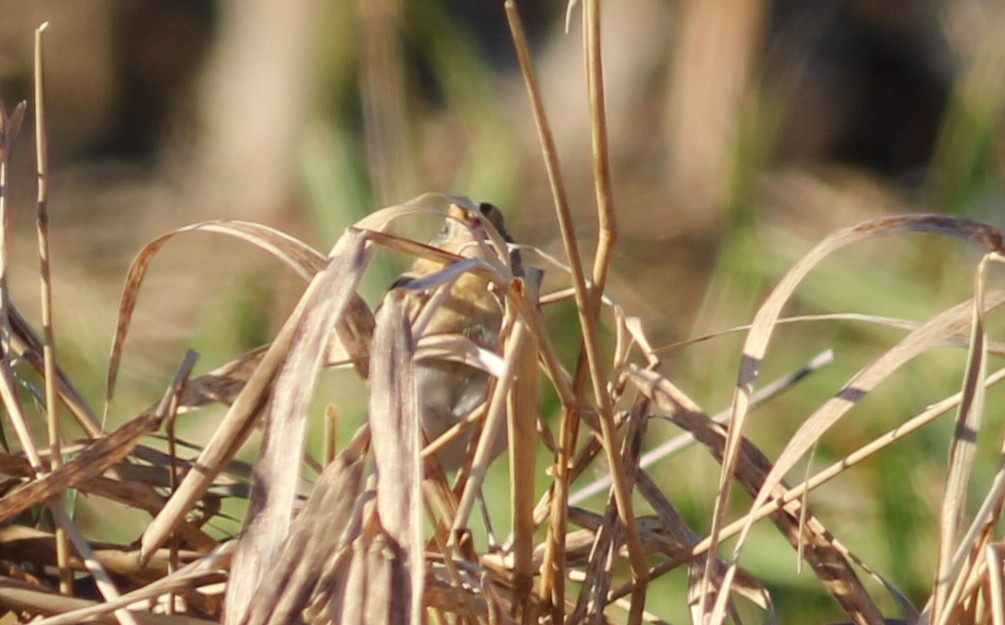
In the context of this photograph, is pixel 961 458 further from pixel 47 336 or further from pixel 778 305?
pixel 47 336

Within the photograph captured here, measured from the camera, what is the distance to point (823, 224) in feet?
16.5

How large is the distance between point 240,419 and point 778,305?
0.32m

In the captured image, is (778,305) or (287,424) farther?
(778,305)

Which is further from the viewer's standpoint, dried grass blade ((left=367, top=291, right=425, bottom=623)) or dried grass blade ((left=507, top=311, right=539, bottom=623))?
dried grass blade ((left=507, top=311, right=539, bottom=623))

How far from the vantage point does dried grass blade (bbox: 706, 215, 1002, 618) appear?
2.90 ft

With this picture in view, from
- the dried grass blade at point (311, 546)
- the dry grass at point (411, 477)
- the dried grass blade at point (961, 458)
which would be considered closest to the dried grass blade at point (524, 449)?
the dry grass at point (411, 477)

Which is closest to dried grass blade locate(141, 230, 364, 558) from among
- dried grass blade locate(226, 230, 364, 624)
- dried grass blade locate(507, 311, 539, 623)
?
dried grass blade locate(226, 230, 364, 624)

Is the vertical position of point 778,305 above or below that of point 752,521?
above

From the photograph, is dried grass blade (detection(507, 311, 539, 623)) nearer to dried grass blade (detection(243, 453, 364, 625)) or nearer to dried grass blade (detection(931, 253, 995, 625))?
dried grass blade (detection(243, 453, 364, 625))

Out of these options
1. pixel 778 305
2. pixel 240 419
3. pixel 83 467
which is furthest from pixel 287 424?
pixel 778 305

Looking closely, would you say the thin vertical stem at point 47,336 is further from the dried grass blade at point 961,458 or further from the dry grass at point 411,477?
the dried grass blade at point 961,458

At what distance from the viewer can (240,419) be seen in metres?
0.83

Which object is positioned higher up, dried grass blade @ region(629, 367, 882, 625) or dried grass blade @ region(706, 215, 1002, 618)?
dried grass blade @ region(706, 215, 1002, 618)

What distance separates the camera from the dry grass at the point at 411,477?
0.77 metres
